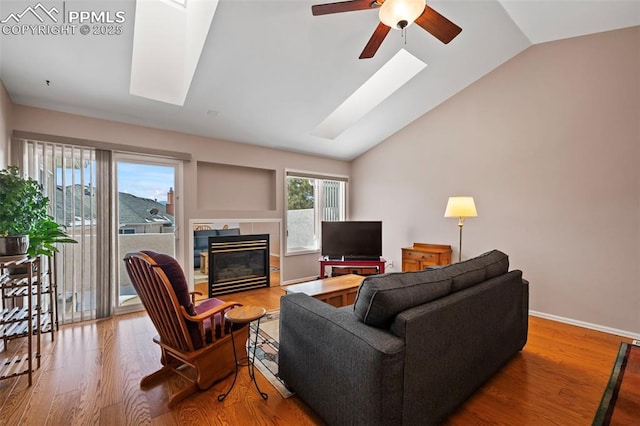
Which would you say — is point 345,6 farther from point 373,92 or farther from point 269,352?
point 269,352

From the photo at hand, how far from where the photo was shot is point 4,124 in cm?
266

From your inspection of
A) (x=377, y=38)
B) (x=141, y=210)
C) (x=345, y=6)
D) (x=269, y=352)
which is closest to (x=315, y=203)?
(x=141, y=210)

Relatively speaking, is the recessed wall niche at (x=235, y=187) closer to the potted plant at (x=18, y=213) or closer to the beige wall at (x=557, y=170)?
the potted plant at (x=18, y=213)

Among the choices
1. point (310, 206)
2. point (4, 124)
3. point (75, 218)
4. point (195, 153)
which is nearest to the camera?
point (4, 124)

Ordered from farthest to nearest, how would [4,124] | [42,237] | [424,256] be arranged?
[424,256] < [4,124] < [42,237]

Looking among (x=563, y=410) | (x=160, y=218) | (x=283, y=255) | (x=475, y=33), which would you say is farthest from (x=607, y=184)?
(x=160, y=218)

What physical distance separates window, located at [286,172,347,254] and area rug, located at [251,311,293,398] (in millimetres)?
1975

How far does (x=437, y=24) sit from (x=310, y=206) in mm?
3740

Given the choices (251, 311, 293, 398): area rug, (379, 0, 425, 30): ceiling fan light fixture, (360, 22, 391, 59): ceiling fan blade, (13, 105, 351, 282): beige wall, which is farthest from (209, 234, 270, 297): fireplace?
(379, 0, 425, 30): ceiling fan light fixture

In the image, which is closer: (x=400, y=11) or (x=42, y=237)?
(x=400, y=11)

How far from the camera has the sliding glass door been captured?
3.50m

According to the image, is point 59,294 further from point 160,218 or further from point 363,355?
point 363,355

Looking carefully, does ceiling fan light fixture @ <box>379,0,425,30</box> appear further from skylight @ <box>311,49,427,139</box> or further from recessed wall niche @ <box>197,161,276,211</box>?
recessed wall niche @ <box>197,161,276,211</box>

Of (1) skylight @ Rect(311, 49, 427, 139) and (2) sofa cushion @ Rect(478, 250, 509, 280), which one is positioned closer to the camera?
(2) sofa cushion @ Rect(478, 250, 509, 280)
